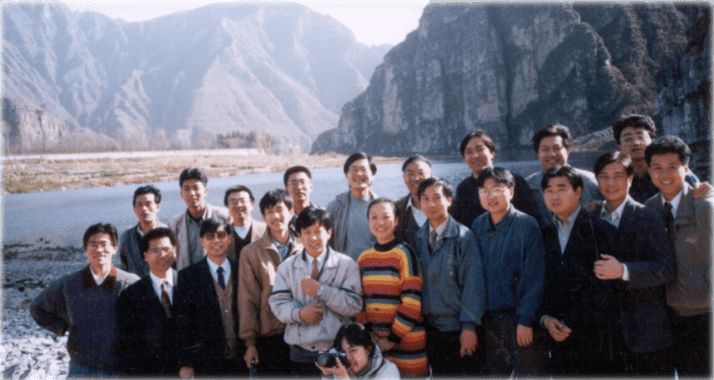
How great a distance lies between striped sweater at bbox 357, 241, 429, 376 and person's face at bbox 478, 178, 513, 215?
696 millimetres

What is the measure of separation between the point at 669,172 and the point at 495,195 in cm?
133

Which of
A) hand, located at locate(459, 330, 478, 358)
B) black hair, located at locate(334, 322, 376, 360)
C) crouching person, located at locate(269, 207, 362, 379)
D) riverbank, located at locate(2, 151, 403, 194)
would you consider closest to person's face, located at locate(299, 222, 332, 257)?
crouching person, located at locate(269, 207, 362, 379)

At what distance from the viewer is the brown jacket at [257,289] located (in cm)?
317

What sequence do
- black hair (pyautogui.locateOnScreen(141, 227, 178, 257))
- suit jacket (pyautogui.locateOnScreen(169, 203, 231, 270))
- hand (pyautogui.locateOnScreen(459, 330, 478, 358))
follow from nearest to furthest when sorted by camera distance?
hand (pyautogui.locateOnScreen(459, 330, 478, 358)) < black hair (pyautogui.locateOnScreen(141, 227, 178, 257)) < suit jacket (pyautogui.locateOnScreen(169, 203, 231, 270))

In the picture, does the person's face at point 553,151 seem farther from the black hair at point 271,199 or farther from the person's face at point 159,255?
the person's face at point 159,255

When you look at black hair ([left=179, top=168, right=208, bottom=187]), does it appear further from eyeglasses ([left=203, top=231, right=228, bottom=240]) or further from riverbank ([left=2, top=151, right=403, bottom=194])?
riverbank ([left=2, top=151, right=403, bottom=194])

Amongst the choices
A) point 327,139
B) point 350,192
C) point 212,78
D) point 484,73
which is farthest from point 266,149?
point 212,78

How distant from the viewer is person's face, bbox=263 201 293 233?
3.39m

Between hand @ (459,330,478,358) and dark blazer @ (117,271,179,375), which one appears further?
dark blazer @ (117,271,179,375)

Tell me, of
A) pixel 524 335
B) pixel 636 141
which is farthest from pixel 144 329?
pixel 636 141

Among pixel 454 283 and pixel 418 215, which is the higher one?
pixel 418 215

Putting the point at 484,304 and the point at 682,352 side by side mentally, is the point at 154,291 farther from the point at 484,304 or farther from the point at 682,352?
the point at 682,352

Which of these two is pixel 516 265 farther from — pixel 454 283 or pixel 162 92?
pixel 162 92

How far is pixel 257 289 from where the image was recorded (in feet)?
10.6
